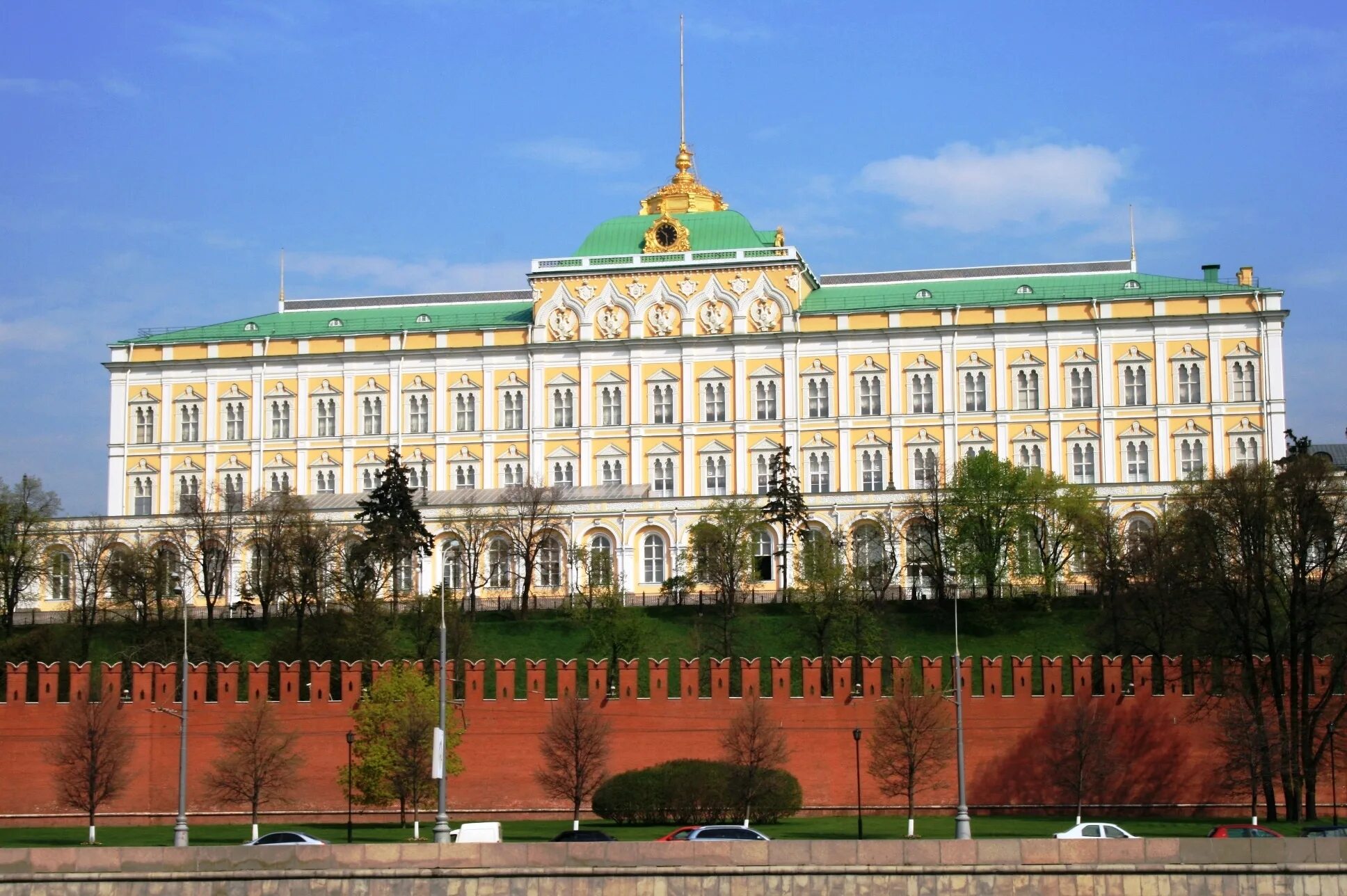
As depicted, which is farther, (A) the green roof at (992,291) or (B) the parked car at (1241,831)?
(A) the green roof at (992,291)

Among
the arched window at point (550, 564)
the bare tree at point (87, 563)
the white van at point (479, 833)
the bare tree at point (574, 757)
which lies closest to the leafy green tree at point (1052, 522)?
the arched window at point (550, 564)

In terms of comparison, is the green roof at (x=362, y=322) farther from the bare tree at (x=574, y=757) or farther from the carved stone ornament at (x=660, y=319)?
the bare tree at (x=574, y=757)

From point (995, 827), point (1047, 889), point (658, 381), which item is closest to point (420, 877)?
point (1047, 889)

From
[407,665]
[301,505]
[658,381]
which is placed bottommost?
[407,665]

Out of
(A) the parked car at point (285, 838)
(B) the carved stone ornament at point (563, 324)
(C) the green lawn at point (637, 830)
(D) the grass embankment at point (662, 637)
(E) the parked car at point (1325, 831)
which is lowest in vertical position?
(C) the green lawn at point (637, 830)

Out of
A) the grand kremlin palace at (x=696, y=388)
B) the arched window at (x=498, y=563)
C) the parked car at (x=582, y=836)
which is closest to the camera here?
the parked car at (x=582, y=836)

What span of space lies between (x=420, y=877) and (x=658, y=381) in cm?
5904

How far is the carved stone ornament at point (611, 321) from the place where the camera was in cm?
10025

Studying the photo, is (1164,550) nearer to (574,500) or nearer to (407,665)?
(407,665)

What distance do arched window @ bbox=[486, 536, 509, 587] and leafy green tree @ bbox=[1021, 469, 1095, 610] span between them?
69.0 ft

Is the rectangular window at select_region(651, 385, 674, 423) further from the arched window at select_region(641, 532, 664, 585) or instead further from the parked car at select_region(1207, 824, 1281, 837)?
the parked car at select_region(1207, 824, 1281, 837)

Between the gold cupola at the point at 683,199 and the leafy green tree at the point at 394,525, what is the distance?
Answer: 23.0 m

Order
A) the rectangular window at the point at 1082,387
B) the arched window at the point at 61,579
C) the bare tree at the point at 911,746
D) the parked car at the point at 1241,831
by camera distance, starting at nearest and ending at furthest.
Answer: the parked car at the point at 1241,831
the bare tree at the point at 911,746
the arched window at the point at 61,579
the rectangular window at the point at 1082,387

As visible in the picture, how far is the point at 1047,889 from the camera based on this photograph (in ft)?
134
